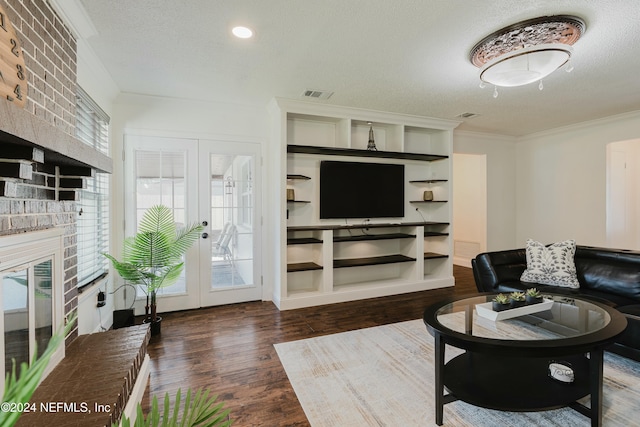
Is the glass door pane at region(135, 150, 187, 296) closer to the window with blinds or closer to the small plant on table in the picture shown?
the window with blinds

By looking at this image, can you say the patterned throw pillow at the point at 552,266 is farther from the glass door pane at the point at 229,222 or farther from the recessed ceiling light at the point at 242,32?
the recessed ceiling light at the point at 242,32

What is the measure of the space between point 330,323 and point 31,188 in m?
2.70

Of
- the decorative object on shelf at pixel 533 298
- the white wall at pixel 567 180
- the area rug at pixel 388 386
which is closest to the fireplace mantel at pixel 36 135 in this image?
the area rug at pixel 388 386

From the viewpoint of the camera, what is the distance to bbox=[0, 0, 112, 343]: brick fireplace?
124 cm

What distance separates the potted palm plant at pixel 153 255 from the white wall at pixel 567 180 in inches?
226

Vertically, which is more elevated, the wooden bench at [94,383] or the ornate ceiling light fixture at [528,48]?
the ornate ceiling light fixture at [528,48]

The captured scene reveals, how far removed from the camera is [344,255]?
4516mm

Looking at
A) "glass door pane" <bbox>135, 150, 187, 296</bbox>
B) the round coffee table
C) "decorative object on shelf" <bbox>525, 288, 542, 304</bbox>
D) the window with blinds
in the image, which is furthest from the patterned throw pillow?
the window with blinds

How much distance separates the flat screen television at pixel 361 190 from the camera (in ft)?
13.9

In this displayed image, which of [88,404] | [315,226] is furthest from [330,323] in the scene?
[88,404]

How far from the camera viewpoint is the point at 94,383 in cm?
163

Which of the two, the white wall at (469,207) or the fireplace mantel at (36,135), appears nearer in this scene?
the fireplace mantel at (36,135)

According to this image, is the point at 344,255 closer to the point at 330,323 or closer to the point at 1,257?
the point at 330,323

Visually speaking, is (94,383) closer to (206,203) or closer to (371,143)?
(206,203)
